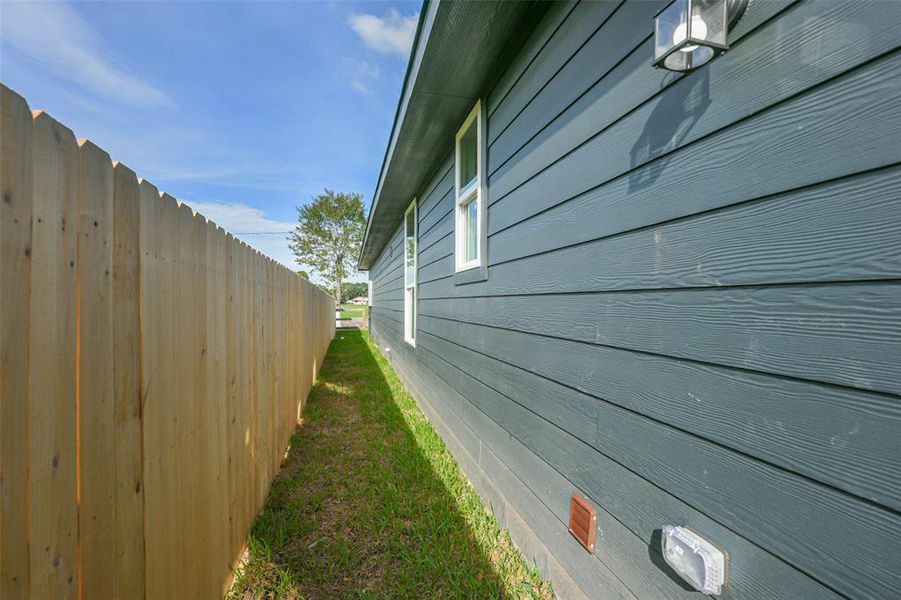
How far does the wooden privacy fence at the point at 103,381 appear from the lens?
695 millimetres

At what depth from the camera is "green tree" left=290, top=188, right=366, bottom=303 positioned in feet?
108

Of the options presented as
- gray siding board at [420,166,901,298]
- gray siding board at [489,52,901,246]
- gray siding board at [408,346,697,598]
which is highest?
gray siding board at [489,52,901,246]

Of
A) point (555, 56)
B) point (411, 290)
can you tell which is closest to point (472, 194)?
point (555, 56)

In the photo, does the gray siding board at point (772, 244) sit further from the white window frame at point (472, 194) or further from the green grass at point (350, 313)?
the green grass at point (350, 313)

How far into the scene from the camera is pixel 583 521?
159 cm

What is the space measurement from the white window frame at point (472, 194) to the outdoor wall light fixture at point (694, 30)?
1668mm

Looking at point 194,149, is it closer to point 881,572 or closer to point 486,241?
point 486,241

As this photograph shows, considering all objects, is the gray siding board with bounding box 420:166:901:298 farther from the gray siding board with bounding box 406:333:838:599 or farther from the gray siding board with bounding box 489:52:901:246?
the gray siding board with bounding box 406:333:838:599

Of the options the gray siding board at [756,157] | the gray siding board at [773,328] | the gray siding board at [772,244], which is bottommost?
the gray siding board at [773,328]

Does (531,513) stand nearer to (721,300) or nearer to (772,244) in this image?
(721,300)

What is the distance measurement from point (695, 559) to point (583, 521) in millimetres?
586

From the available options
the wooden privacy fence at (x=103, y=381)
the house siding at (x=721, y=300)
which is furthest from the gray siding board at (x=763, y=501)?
the wooden privacy fence at (x=103, y=381)

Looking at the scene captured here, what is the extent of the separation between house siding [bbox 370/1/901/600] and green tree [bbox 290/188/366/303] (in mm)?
32344

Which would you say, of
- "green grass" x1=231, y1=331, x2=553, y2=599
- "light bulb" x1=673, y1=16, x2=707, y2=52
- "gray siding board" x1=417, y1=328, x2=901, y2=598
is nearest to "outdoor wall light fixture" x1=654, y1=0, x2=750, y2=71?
"light bulb" x1=673, y1=16, x2=707, y2=52
